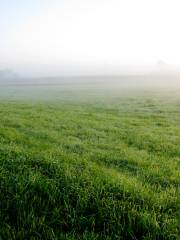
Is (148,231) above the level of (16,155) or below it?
below

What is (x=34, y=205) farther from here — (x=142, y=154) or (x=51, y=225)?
(x=142, y=154)

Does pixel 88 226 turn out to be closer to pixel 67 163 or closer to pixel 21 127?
pixel 67 163

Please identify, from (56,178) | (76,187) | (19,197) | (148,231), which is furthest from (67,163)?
(148,231)

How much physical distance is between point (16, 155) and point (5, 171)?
1182 mm

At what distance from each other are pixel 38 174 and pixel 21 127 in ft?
22.5

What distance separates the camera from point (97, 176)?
5.32 m

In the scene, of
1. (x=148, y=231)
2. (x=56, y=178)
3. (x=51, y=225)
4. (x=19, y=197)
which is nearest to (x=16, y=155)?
(x=56, y=178)

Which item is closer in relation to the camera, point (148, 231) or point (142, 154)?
point (148, 231)

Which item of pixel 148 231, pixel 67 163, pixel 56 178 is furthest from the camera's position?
pixel 67 163

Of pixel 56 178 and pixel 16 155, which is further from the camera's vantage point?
pixel 16 155

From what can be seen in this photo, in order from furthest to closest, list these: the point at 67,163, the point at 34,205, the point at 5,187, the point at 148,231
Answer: the point at 67,163 → the point at 5,187 → the point at 34,205 → the point at 148,231

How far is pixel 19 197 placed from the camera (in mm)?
4289

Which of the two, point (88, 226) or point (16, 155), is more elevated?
point (16, 155)

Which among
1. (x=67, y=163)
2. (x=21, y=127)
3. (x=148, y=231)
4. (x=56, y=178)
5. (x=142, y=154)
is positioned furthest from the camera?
(x=21, y=127)
